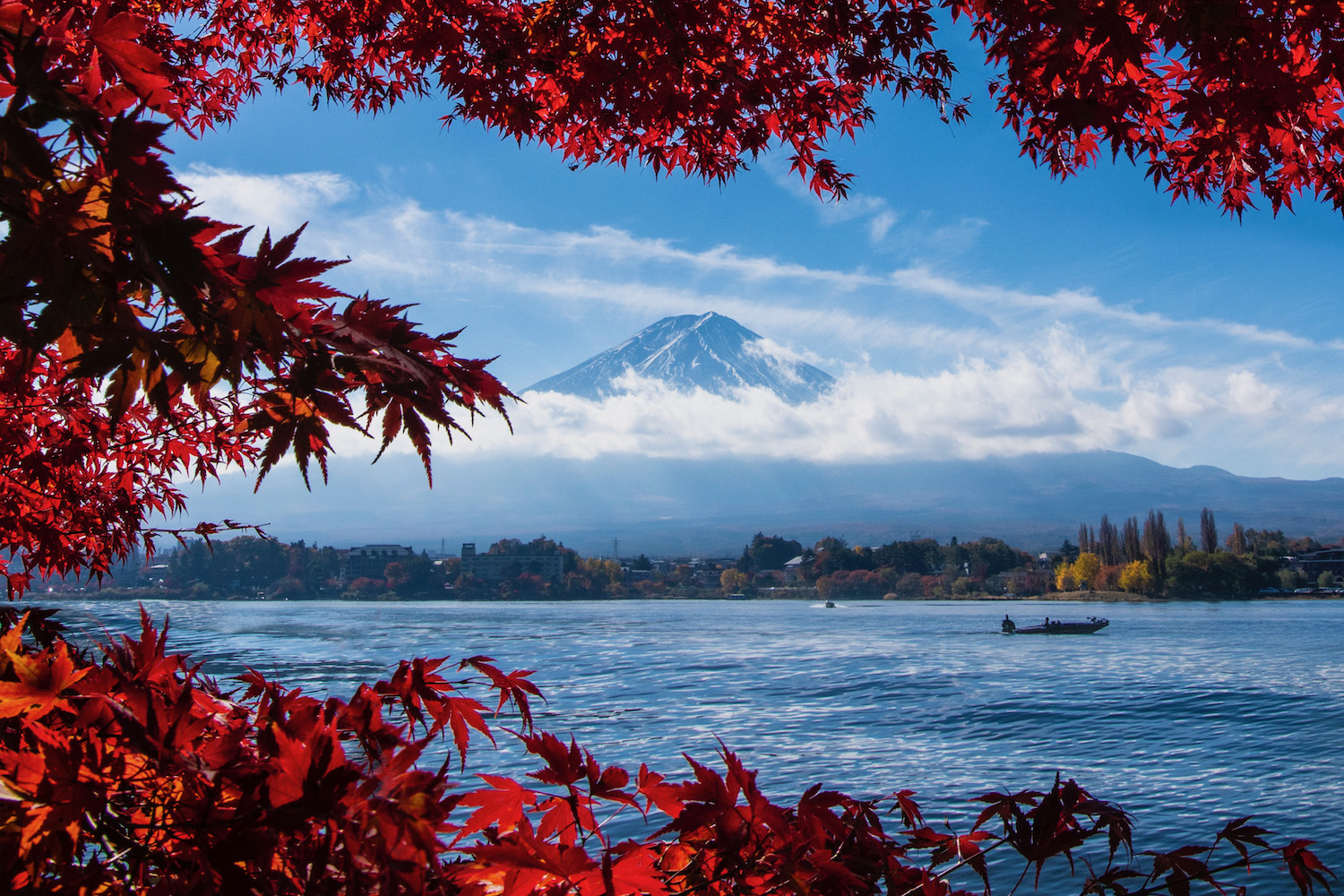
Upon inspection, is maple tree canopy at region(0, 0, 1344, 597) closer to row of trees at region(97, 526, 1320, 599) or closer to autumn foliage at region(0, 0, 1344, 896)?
autumn foliage at region(0, 0, 1344, 896)

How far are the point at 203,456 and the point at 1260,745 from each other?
2177 centimetres

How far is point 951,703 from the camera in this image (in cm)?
2514

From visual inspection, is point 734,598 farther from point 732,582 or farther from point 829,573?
point 829,573

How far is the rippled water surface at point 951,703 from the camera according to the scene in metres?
14.4

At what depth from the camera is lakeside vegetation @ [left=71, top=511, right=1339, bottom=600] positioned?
341 feet

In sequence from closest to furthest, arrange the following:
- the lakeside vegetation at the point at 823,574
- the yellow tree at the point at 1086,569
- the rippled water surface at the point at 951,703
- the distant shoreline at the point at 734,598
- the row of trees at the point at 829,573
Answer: the rippled water surface at the point at 951,703
the distant shoreline at the point at 734,598
the row of trees at the point at 829,573
the lakeside vegetation at the point at 823,574
the yellow tree at the point at 1086,569

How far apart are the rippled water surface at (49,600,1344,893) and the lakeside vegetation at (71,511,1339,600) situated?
53.1m

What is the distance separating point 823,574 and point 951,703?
363 ft

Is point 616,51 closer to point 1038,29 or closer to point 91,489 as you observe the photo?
point 1038,29

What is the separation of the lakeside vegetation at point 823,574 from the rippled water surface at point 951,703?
5306 cm

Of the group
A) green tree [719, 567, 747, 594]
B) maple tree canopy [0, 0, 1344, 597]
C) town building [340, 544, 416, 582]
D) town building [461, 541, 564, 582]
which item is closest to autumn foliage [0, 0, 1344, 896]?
maple tree canopy [0, 0, 1344, 597]

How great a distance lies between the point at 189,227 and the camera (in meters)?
1.09

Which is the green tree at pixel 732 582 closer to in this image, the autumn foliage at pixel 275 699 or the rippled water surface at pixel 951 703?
the rippled water surface at pixel 951 703

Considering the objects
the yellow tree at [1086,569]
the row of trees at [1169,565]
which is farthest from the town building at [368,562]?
the row of trees at [1169,565]
